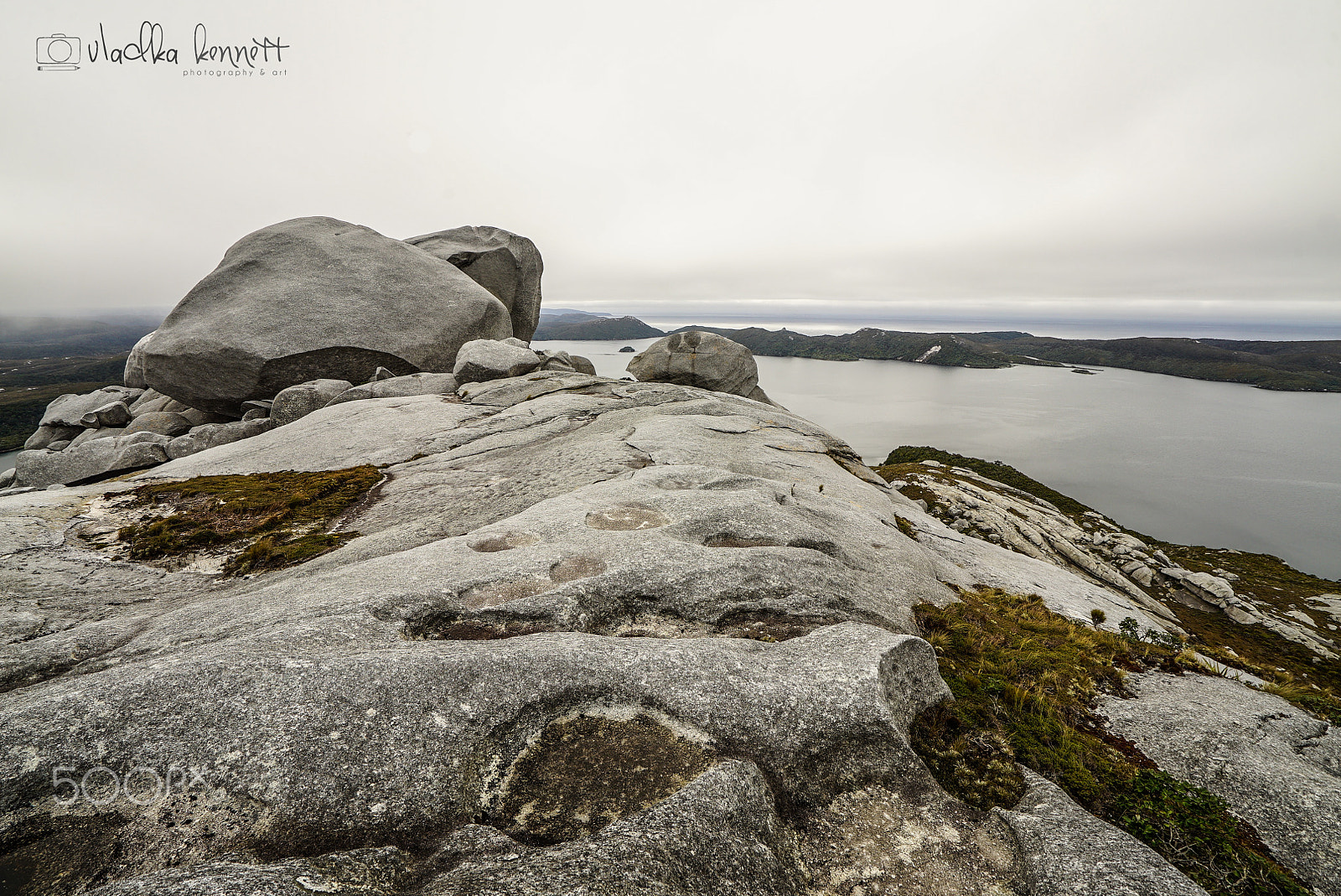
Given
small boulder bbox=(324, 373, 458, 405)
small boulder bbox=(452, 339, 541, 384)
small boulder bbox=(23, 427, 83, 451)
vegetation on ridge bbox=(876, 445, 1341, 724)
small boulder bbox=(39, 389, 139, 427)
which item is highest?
small boulder bbox=(452, 339, 541, 384)

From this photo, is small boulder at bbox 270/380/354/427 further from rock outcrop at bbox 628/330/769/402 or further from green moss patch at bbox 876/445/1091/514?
green moss patch at bbox 876/445/1091/514

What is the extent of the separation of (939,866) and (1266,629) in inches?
3255

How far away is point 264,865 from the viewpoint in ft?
14.3

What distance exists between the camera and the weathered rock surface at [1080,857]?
496 cm

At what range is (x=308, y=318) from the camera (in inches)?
1157

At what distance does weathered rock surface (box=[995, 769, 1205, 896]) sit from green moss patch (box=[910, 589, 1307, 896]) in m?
0.42

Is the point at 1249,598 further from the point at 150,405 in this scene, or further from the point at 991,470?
the point at 150,405

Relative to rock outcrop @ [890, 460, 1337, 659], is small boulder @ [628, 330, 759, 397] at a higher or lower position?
higher

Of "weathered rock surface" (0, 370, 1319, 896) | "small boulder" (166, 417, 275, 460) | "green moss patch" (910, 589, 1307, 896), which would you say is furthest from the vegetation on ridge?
"small boulder" (166, 417, 275, 460)

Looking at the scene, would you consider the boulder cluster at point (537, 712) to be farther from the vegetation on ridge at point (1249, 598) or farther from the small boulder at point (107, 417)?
the small boulder at point (107, 417)

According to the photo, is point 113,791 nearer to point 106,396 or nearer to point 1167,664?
point 1167,664

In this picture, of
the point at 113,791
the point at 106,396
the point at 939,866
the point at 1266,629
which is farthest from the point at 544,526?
the point at 1266,629

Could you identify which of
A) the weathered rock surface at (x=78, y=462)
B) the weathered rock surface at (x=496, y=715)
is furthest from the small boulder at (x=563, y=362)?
the weathered rock surface at (x=496, y=715)

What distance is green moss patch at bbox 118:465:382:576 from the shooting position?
40.1 ft
